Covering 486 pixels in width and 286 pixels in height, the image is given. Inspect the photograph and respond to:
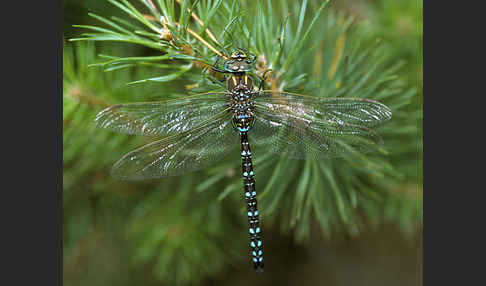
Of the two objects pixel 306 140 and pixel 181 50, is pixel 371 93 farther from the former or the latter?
pixel 181 50

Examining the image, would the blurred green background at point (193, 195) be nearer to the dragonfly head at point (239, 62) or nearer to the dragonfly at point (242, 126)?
the dragonfly at point (242, 126)

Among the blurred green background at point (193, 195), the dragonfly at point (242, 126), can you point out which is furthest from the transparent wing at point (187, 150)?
the blurred green background at point (193, 195)

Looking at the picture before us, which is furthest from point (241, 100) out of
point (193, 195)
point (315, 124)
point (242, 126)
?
point (193, 195)

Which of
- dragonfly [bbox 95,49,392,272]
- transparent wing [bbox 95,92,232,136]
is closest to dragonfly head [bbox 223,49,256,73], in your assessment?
→ dragonfly [bbox 95,49,392,272]

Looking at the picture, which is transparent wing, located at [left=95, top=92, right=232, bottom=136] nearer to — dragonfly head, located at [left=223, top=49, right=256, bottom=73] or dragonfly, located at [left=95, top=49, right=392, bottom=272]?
dragonfly, located at [left=95, top=49, right=392, bottom=272]

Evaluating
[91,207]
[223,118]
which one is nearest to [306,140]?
[223,118]
